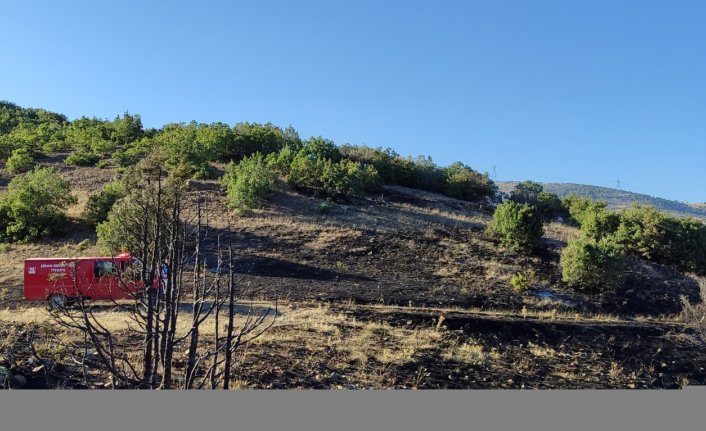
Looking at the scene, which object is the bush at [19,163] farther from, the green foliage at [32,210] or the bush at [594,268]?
the bush at [594,268]

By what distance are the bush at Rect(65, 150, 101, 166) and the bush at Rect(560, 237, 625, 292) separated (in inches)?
1254

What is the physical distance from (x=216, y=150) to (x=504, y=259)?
2358 centimetres

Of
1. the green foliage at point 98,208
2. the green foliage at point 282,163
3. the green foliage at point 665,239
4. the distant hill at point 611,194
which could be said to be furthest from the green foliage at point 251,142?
the distant hill at point 611,194

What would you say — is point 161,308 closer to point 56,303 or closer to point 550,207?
point 56,303

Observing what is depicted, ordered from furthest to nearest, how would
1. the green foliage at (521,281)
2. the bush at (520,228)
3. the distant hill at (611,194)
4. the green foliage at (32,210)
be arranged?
the distant hill at (611,194)
the bush at (520,228)
the green foliage at (32,210)
the green foliage at (521,281)

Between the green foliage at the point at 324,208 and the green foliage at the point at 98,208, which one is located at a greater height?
the green foliage at the point at 324,208

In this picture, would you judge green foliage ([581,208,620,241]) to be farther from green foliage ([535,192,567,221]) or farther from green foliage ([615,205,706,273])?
green foliage ([535,192,567,221])

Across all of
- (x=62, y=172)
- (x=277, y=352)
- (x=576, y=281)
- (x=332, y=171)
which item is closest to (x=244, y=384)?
(x=277, y=352)

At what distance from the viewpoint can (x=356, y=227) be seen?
25891 millimetres

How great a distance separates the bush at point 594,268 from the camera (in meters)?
19.6

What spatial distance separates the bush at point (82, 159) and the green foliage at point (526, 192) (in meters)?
33.0

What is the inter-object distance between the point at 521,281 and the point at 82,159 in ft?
100

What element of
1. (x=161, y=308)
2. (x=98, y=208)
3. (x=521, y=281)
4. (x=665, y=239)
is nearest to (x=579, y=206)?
(x=665, y=239)

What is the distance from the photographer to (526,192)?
48.7 m
